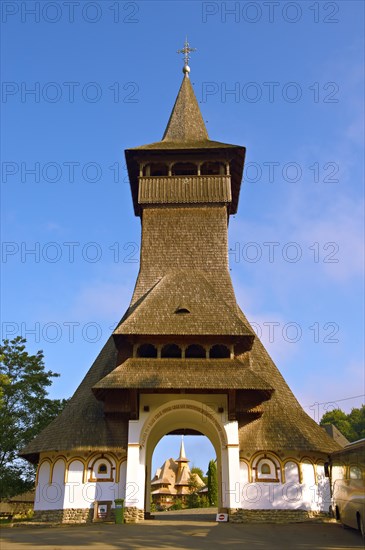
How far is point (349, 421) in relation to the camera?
2783 inches

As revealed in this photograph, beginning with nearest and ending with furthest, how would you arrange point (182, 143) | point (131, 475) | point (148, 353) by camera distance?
point (131, 475), point (148, 353), point (182, 143)

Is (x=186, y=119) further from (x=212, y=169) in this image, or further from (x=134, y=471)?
(x=134, y=471)

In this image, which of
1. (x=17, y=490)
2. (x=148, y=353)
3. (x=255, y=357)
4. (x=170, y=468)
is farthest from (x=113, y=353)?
(x=170, y=468)

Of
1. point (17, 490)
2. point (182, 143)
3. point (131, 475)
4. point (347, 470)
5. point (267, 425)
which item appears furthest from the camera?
point (182, 143)

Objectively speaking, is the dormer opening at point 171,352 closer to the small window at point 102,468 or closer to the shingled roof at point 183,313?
the shingled roof at point 183,313

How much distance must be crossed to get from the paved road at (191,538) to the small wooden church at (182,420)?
4.89ft

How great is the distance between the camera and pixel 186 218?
87.0ft

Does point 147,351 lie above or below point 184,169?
below

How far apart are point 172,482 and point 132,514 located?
45.7m

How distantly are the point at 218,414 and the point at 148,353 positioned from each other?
4054 millimetres

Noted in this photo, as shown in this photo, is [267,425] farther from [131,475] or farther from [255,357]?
[131,475]

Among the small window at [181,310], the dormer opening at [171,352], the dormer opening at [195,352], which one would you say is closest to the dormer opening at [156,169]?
the small window at [181,310]

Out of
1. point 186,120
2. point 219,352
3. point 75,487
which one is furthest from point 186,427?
point 186,120

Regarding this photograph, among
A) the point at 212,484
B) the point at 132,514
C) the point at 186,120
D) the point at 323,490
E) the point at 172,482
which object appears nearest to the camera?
the point at 132,514
